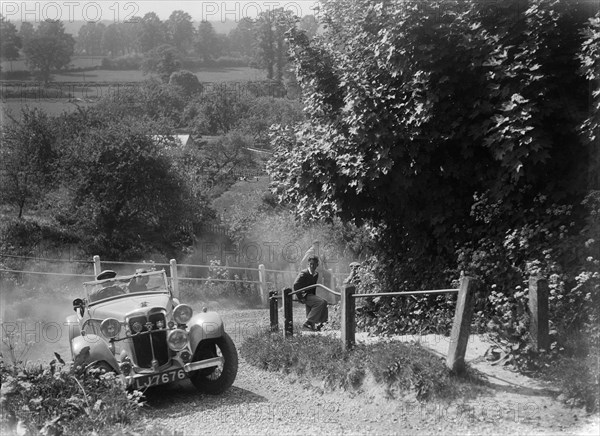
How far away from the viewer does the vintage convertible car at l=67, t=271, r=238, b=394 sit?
351 inches

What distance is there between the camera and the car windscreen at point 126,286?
34.6ft

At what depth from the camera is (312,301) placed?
12820mm

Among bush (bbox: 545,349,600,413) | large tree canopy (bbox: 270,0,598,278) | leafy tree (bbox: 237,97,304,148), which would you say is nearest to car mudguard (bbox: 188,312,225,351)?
large tree canopy (bbox: 270,0,598,278)

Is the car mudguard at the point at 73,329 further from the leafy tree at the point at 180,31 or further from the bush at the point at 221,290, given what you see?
the leafy tree at the point at 180,31

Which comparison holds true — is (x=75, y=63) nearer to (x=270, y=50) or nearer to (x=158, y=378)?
(x=270, y=50)

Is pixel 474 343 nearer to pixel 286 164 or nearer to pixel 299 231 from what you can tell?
pixel 286 164

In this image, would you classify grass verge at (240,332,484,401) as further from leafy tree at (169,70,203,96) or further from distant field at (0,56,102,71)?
→ leafy tree at (169,70,203,96)

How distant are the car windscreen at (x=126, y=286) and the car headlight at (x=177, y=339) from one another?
157 centimetres

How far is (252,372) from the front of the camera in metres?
10.6

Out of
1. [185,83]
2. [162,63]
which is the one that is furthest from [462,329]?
[162,63]

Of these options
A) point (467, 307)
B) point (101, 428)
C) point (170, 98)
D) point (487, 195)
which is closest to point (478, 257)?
point (487, 195)

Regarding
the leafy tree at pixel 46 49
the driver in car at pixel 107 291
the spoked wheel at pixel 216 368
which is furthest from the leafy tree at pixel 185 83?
the spoked wheel at pixel 216 368

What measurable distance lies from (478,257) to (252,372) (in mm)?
3767

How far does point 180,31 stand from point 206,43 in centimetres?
436
